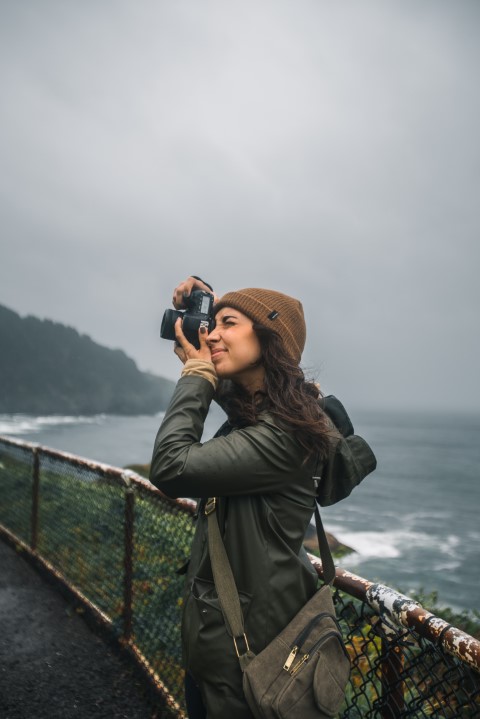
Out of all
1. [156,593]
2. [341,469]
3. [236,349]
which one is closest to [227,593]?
[341,469]

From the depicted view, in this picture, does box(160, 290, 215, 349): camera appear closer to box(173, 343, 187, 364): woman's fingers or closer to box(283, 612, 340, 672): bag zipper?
box(173, 343, 187, 364): woman's fingers

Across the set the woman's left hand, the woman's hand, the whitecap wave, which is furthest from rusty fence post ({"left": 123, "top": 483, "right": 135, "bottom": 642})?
the whitecap wave

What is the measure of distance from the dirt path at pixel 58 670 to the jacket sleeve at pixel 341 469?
6.27 feet

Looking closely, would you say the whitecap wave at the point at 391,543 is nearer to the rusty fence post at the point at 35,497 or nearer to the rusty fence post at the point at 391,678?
the rusty fence post at the point at 35,497

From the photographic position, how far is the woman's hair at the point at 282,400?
1.53 m

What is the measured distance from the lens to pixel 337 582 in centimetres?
185

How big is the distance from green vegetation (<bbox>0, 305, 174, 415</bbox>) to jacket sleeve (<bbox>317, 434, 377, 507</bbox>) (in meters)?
125

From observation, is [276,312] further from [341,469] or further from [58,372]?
[58,372]

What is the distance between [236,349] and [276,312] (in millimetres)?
182

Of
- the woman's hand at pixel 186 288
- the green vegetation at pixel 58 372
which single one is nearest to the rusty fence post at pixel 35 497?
the woman's hand at pixel 186 288

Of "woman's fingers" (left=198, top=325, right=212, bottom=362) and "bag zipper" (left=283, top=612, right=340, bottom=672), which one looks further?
"woman's fingers" (left=198, top=325, right=212, bottom=362)

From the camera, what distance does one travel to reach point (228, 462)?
1485 millimetres

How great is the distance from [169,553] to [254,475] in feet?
6.69

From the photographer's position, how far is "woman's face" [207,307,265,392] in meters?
1.78
